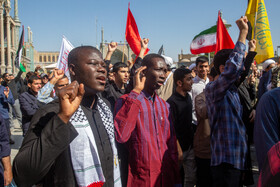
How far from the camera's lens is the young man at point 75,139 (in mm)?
1392

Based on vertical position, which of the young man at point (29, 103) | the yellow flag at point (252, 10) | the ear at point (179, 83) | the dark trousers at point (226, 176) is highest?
the yellow flag at point (252, 10)

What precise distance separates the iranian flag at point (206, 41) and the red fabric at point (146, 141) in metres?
4.73

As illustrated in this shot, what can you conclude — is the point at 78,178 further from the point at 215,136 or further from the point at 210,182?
the point at 210,182

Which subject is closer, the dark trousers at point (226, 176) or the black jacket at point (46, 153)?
the black jacket at point (46, 153)

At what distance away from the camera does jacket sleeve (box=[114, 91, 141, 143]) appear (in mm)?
2256

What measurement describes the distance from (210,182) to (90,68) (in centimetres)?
239

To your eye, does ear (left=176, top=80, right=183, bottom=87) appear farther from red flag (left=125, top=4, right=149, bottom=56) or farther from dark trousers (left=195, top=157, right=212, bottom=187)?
red flag (left=125, top=4, right=149, bottom=56)

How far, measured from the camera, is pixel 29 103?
17.0ft

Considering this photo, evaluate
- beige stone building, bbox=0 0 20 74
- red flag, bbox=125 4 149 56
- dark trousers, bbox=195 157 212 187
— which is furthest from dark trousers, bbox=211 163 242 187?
beige stone building, bbox=0 0 20 74

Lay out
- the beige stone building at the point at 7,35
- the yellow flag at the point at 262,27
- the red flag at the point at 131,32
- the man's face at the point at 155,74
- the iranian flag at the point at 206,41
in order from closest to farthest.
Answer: the man's face at the point at 155,74
the yellow flag at the point at 262,27
the red flag at the point at 131,32
the iranian flag at the point at 206,41
the beige stone building at the point at 7,35

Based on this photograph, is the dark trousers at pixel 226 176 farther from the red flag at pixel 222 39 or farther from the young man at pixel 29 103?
the young man at pixel 29 103

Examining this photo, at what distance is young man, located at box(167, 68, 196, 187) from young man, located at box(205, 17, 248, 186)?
82cm

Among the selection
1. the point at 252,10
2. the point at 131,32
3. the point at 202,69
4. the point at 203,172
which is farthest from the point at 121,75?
the point at 252,10

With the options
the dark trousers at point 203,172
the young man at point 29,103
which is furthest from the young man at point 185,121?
the young man at point 29,103
